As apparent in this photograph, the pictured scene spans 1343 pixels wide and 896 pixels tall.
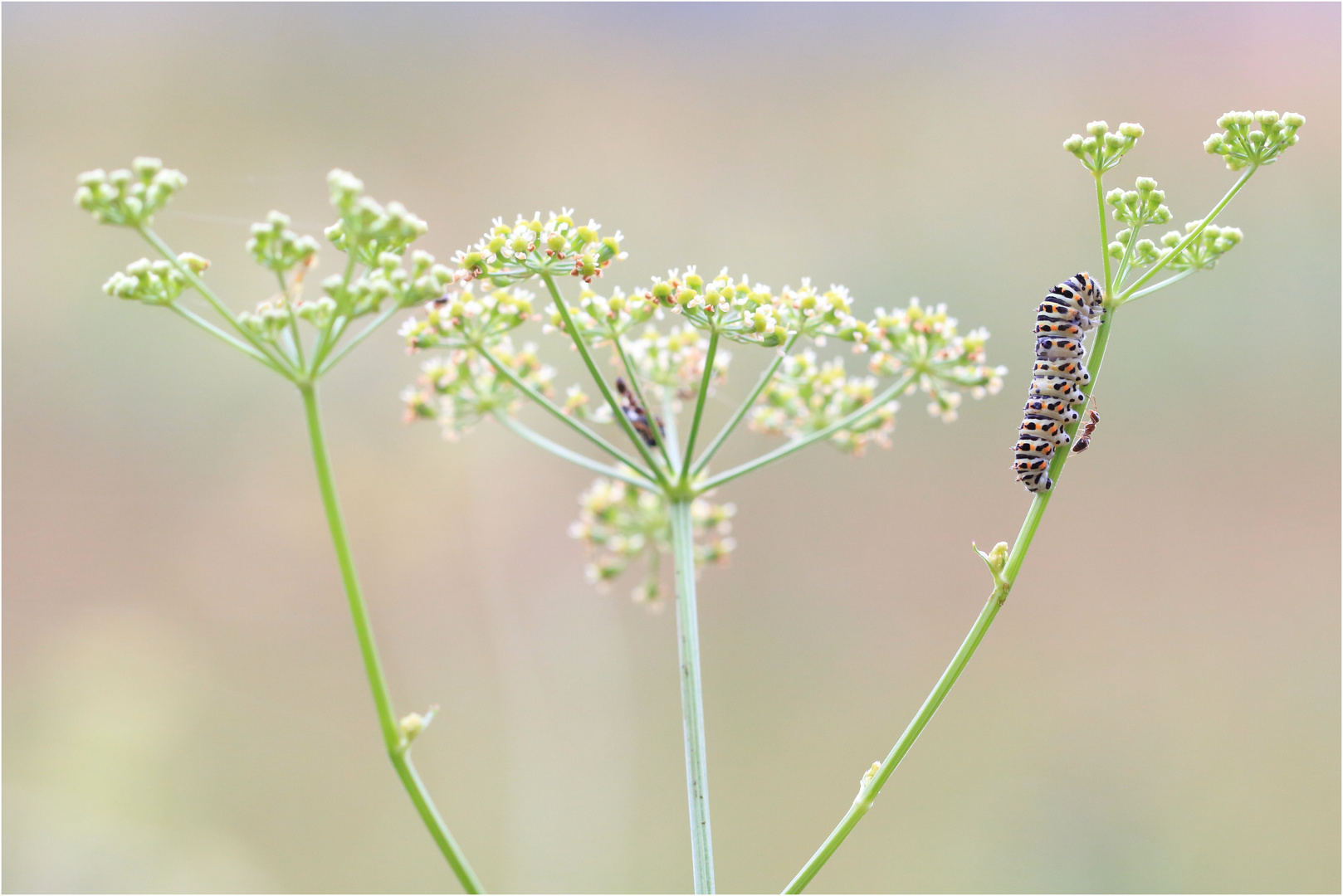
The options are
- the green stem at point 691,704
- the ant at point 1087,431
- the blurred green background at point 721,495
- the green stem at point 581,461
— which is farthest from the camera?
the blurred green background at point 721,495

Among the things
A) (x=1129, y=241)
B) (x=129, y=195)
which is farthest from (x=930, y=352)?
(x=129, y=195)

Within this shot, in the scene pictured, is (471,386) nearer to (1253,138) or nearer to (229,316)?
(229,316)

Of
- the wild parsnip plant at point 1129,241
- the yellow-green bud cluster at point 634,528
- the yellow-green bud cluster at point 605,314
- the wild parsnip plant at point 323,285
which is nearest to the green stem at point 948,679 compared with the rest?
the wild parsnip plant at point 1129,241

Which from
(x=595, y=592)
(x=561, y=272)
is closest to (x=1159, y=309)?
(x=595, y=592)

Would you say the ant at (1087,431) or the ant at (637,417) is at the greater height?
the ant at (637,417)

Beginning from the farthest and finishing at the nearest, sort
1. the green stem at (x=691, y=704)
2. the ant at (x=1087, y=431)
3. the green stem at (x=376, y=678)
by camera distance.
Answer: the ant at (x=1087, y=431)
the green stem at (x=691, y=704)
the green stem at (x=376, y=678)

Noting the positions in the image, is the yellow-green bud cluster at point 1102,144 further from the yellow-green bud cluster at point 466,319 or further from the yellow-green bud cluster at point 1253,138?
the yellow-green bud cluster at point 466,319

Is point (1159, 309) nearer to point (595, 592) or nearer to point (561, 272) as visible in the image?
point (595, 592)
